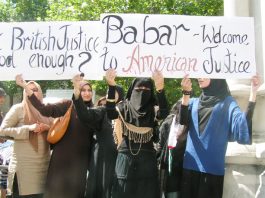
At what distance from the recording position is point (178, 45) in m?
3.98

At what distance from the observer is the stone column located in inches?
171

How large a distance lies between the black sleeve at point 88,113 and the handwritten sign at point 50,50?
0.88 ft

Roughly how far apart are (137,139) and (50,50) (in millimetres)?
1183

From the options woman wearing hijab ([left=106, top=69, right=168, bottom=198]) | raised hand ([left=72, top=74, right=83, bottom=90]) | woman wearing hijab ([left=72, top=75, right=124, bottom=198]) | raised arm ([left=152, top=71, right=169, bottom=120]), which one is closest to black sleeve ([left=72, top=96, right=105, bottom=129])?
woman wearing hijab ([left=72, top=75, right=124, bottom=198])

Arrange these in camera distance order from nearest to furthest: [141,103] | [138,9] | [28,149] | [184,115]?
[184,115] < [141,103] < [28,149] < [138,9]

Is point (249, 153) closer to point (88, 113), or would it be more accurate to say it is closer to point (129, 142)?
point (129, 142)

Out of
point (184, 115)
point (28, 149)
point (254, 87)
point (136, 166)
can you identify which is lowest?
point (136, 166)

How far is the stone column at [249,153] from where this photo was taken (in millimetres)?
4355

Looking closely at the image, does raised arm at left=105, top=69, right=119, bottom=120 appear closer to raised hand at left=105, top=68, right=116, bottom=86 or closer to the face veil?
raised hand at left=105, top=68, right=116, bottom=86

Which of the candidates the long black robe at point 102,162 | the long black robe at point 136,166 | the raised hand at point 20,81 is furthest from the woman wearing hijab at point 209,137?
the raised hand at point 20,81

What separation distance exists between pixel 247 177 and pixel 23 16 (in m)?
25.0

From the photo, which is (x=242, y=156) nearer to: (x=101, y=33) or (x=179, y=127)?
(x=179, y=127)

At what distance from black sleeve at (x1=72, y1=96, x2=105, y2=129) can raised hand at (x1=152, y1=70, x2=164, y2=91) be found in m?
0.74

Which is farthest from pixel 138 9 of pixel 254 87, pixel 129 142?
pixel 254 87
